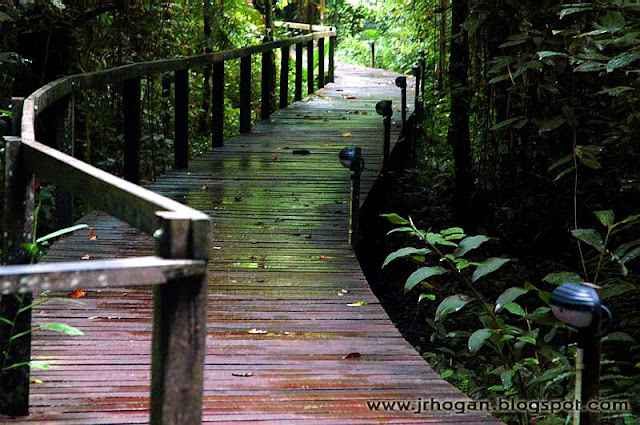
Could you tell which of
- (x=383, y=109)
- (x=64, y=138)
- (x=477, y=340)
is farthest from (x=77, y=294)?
(x=383, y=109)

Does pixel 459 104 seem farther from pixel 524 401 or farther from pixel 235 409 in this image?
pixel 235 409

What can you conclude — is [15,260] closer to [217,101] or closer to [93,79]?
[93,79]

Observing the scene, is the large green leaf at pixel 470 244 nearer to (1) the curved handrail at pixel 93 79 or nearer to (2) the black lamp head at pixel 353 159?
(1) the curved handrail at pixel 93 79

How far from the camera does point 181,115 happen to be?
8.33 m

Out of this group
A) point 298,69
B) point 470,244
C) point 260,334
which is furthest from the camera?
point 298,69

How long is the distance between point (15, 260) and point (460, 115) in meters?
6.85

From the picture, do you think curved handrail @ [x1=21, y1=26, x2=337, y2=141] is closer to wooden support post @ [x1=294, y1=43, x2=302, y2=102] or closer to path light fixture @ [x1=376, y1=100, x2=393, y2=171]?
path light fixture @ [x1=376, y1=100, x2=393, y2=171]

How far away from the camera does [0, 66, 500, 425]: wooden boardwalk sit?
3051 mm

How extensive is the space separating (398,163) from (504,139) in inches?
125

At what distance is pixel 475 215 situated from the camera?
931 cm

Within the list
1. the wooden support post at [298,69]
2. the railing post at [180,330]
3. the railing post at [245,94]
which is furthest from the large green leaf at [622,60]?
the wooden support post at [298,69]

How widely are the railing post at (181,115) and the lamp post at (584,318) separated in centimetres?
639

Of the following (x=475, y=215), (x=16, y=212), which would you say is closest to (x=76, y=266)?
(x=16, y=212)

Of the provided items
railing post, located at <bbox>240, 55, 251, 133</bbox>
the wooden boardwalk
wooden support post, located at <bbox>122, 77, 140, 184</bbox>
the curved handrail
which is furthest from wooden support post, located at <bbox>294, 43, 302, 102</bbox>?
wooden support post, located at <bbox>122, 77, 140, 184</bbox>
